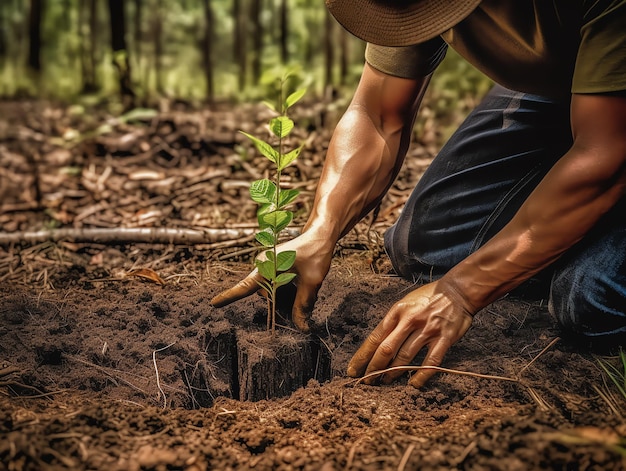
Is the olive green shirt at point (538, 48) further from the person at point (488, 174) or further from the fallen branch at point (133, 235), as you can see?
the fallen branch at point (133, 235)

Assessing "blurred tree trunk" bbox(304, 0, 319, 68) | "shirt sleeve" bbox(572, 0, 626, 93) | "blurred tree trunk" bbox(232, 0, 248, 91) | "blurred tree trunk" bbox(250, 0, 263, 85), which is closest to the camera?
"shirt sleeve" bbox(572, 0, 626, 93)

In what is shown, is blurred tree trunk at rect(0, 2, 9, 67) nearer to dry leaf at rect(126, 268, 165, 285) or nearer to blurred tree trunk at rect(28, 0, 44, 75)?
blurred tree trunk at rect(28, 0, 44, 75)

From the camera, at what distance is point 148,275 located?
3.16m

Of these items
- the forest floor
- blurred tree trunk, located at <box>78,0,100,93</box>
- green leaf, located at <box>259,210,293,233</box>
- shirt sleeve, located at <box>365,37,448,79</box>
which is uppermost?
shirt sleeve, located at <box>365,37,448,79</box>

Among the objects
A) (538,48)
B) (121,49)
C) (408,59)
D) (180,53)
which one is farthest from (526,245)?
(180,53)

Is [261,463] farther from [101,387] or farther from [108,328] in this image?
[108,328]

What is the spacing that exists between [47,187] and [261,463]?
368 centimetres

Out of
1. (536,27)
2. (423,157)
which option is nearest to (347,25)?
(536,27)

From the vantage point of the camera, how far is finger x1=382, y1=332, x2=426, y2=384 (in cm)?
226

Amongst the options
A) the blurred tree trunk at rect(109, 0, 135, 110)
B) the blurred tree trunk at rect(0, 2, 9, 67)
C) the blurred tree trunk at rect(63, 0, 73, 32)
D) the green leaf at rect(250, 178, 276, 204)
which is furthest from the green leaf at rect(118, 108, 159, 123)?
the blurred tree trunk at rect(0, 2, 9, 67)

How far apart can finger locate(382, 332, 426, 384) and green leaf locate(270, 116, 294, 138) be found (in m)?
0.83

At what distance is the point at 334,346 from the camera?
100 inches

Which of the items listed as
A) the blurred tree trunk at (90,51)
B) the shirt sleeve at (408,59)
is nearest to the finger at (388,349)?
the shirt sleeve at (408,59)

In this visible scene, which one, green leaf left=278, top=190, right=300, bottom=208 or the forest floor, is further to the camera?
green leaf left=278, top=190, right=300, bottom=208
